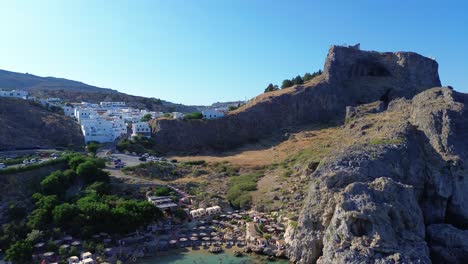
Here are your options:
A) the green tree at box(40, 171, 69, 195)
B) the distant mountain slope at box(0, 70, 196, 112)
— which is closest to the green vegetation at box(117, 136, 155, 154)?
the green tree at box(40, 171, 69, 195)

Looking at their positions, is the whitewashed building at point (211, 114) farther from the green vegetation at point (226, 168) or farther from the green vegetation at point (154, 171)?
the green vegetation at point (154, 171)

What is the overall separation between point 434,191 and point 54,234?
87.8 ft

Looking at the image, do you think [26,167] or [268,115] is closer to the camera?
[26,167]

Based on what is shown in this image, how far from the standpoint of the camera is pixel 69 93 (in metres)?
118

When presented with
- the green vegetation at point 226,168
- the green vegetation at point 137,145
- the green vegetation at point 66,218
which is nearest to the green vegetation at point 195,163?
the green vegetation at point 226,168

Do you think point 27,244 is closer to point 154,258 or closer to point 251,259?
point 154,258

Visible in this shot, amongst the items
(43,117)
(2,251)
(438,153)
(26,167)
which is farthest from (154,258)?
(43,117)

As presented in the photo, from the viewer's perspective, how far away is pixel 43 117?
62531 millimetres

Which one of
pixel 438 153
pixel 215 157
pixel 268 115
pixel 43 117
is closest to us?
pixel 438 153

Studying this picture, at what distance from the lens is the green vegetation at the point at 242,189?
122ft

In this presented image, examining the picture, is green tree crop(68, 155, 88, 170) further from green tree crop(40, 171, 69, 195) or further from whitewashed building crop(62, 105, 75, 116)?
whitewashed building crop(62, 105, 75, 116)

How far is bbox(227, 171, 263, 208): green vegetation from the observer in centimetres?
3709

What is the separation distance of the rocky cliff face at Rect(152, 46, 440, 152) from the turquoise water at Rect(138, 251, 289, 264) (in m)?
35.8

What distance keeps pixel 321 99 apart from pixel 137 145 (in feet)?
101
